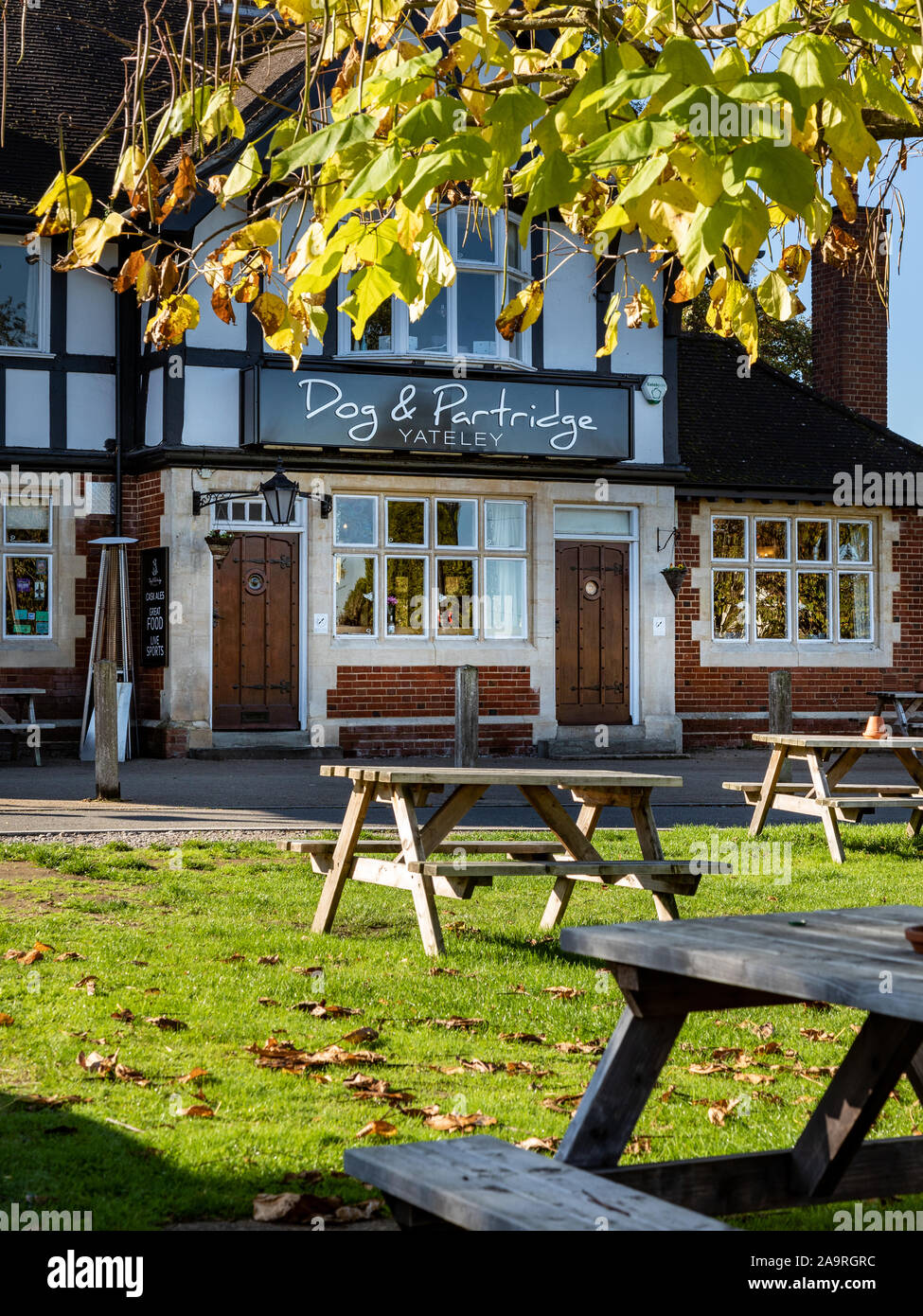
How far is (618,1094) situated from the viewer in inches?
129

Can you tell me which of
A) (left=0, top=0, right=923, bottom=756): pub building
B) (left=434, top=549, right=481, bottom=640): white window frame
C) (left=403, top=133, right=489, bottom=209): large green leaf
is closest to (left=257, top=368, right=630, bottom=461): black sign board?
(left=0, top=0, right=923, bottom=756): pub building

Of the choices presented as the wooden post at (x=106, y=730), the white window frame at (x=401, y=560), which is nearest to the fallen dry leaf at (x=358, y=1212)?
the wooden post at (x=106, y=730)

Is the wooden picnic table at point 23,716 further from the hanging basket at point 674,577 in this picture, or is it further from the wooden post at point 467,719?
the hanging basket at point 674,577

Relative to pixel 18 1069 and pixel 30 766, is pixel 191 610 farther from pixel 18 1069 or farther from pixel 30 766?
pixel 18 1069

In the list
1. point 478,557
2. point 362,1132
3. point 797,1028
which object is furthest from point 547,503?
point 362,1132

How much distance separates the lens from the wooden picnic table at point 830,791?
10.9m

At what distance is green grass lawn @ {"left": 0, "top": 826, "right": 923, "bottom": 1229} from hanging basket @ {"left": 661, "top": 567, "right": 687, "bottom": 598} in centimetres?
1115

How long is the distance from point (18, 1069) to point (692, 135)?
137 inches

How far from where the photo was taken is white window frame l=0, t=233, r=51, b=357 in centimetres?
1850

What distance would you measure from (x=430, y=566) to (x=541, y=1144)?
15390mm

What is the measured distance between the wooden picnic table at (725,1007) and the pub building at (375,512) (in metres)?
14.3

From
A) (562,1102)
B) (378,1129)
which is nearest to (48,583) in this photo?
(562,1102)

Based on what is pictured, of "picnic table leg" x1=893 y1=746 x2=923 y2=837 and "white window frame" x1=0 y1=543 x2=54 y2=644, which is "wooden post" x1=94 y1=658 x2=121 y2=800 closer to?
"white window frame" x1=0 y1=543 x2=54 y2=644

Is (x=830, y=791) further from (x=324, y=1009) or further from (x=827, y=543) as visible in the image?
(x=827, y=543)
